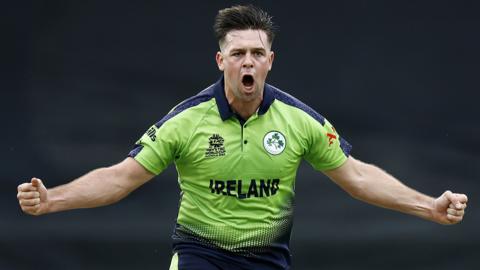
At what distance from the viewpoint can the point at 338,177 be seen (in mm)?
6613

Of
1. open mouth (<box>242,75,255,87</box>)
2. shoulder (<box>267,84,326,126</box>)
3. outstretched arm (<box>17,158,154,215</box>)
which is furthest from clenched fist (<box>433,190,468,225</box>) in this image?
outstretched arm (<box>17,158,154,215</box>)

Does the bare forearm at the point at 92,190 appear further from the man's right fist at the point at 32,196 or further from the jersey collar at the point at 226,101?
the jersey collar at the point at 226,101

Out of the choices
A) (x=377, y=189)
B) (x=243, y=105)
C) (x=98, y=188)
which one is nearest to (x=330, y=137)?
(x=377, y=189)

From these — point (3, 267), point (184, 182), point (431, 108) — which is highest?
point (431, 108)

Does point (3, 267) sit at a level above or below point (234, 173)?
below

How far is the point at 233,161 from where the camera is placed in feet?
20.6

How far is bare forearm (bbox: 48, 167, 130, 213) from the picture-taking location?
6.11m

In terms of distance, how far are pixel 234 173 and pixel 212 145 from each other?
0.64 feet

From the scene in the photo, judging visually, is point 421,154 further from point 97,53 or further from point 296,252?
point 97,53

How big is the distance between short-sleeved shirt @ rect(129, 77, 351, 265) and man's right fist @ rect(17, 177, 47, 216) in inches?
23.2

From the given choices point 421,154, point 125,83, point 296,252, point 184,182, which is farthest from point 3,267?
point 421,154

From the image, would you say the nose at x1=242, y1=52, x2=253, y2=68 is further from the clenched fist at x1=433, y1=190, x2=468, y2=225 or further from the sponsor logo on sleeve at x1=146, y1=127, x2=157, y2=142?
the clenched fist at x1=433, y1=190, x2=468, y2=225

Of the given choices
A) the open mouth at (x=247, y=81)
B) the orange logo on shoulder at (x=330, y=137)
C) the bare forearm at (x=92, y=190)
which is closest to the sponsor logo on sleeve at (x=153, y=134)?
the bare forearm at (x=92, y=190)

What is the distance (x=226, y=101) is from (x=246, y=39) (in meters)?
0.36
